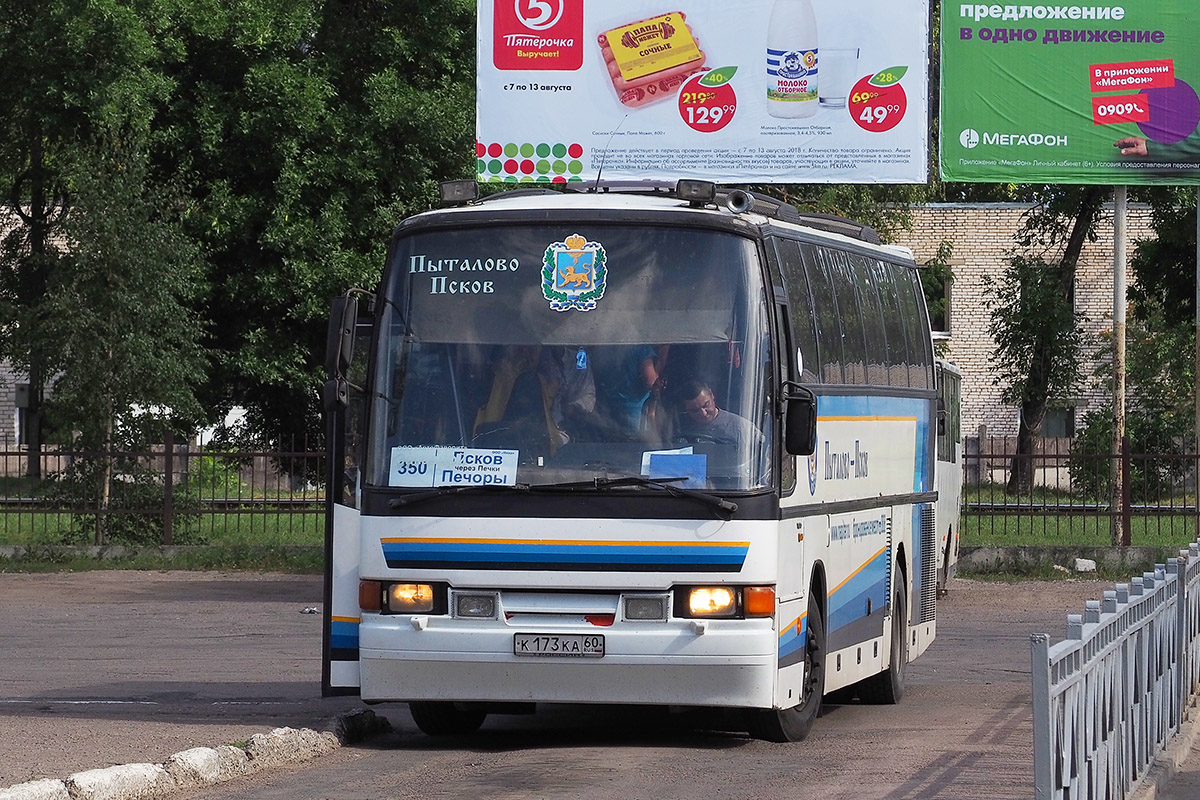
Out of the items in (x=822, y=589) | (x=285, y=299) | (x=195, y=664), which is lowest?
(x=195, y=664)

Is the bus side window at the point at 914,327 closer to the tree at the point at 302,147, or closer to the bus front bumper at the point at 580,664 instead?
the bus front bumper at the point at 580,664

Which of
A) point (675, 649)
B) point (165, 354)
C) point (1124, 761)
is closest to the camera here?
point (1124, 761)

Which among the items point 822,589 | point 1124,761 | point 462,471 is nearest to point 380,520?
point 462,471

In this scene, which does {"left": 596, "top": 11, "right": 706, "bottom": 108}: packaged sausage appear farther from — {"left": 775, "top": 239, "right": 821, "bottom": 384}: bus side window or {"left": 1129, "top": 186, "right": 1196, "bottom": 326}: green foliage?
{"left": 1129, "top": 186, "right": 1196, "bottom": 326}: green foliage

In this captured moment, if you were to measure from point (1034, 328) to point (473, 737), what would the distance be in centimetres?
3027

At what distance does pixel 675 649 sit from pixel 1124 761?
2.59 metres

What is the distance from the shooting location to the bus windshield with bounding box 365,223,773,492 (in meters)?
10.2

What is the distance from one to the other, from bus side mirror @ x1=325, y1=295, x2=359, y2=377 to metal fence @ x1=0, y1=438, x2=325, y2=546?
1579 centimetres

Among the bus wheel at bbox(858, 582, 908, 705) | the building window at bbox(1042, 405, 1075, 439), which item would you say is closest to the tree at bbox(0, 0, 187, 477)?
the bus wheel at bbox(858, 582, 908, 705)

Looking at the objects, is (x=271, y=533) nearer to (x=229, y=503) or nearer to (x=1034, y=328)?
(x=229, y=503)

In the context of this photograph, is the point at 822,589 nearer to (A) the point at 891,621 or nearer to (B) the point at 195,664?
(A) the point at 891,621

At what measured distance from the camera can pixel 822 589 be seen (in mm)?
11367

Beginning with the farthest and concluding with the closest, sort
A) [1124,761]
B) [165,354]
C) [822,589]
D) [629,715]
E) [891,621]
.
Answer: [165,354] < [891,621] < [629,715] < [822,589] < [1124,761]

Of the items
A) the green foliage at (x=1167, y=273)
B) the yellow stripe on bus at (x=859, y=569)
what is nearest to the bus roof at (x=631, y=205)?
the yellow stripe on bus at (x=859, y=569)
